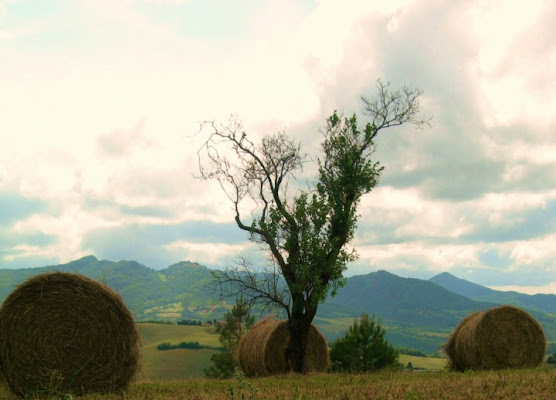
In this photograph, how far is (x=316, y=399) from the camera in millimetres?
11055

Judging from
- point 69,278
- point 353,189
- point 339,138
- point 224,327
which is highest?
point 339,138

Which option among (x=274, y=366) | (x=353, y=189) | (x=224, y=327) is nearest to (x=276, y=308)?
(x=274, y=366)

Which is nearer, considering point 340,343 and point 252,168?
point 252,168

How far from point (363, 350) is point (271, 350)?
9.10 meters

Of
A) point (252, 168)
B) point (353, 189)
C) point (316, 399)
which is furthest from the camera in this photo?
point (252, 168)

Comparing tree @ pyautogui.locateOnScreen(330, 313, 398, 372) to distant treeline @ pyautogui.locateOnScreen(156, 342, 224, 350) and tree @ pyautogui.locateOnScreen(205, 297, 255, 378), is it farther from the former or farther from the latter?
distant treeline @ pyautogui.locateOnScreen(156, 342, 224, 350)

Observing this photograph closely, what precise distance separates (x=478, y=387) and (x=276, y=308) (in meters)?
14.0

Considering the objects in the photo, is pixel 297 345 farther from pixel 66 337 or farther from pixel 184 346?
pixel 184 346

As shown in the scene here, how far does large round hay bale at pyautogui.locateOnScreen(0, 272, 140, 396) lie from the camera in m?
13.8

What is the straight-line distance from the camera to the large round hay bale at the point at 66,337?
1383 cm

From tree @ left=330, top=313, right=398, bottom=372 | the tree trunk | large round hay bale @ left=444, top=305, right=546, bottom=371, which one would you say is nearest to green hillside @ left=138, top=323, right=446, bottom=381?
tree @ left=330, top=313, right=398, bottom=372

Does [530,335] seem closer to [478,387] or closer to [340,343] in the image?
[340,343]

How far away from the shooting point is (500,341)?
2534cm

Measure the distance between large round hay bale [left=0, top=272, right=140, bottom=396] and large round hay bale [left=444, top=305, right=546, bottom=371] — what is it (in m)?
16.2
